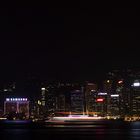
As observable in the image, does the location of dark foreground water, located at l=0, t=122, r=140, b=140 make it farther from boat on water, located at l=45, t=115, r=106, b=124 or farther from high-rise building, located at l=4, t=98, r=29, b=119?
high-rise building, located at l=4, t=98, r=29, b=119

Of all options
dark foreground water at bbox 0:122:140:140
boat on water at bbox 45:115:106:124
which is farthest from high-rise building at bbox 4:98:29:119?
dark foreground water at bbox 0:122:140:140

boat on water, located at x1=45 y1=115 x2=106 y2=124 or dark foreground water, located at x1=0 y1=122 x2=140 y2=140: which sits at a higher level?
Answer: boat on water, located at x1=45 y1=115 x2=106 y2=124

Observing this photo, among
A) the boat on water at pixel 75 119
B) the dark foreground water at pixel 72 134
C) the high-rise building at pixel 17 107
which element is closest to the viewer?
the dark foreground water at pixel 72 134

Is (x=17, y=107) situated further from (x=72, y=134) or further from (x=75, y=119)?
(x=72, y=134)

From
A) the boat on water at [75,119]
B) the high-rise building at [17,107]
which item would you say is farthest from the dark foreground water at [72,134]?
the high-rise building at [17,107]

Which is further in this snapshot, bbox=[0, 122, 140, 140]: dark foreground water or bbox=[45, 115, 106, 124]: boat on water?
bbox=[45, 115, 106, 124]: boat on water

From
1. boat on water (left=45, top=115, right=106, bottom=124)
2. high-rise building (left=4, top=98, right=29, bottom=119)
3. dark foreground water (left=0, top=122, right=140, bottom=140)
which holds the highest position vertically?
high-rise building (left=4, top=98, right=29, bottom=119)

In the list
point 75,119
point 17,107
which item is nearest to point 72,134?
point 75,119

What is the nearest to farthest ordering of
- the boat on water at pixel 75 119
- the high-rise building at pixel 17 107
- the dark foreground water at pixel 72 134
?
the dark foreground water at pixel 72 134
the boat on water at pixel 75 119
the high-rise building at pixel 17 107

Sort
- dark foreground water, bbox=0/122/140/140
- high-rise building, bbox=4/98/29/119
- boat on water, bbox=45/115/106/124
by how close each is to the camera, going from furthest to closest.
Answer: high-rise building, bbox=4/98/29/119
boat on water, bbox=45/115/106/124
dark foreground water, bbox=0/122/140/140

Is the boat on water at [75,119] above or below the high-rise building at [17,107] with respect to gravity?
below

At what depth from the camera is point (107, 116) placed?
183750 mm

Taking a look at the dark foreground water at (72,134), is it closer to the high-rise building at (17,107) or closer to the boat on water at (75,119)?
the boat on water at (75,119)

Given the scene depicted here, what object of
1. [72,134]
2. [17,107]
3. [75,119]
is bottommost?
[72,134]
